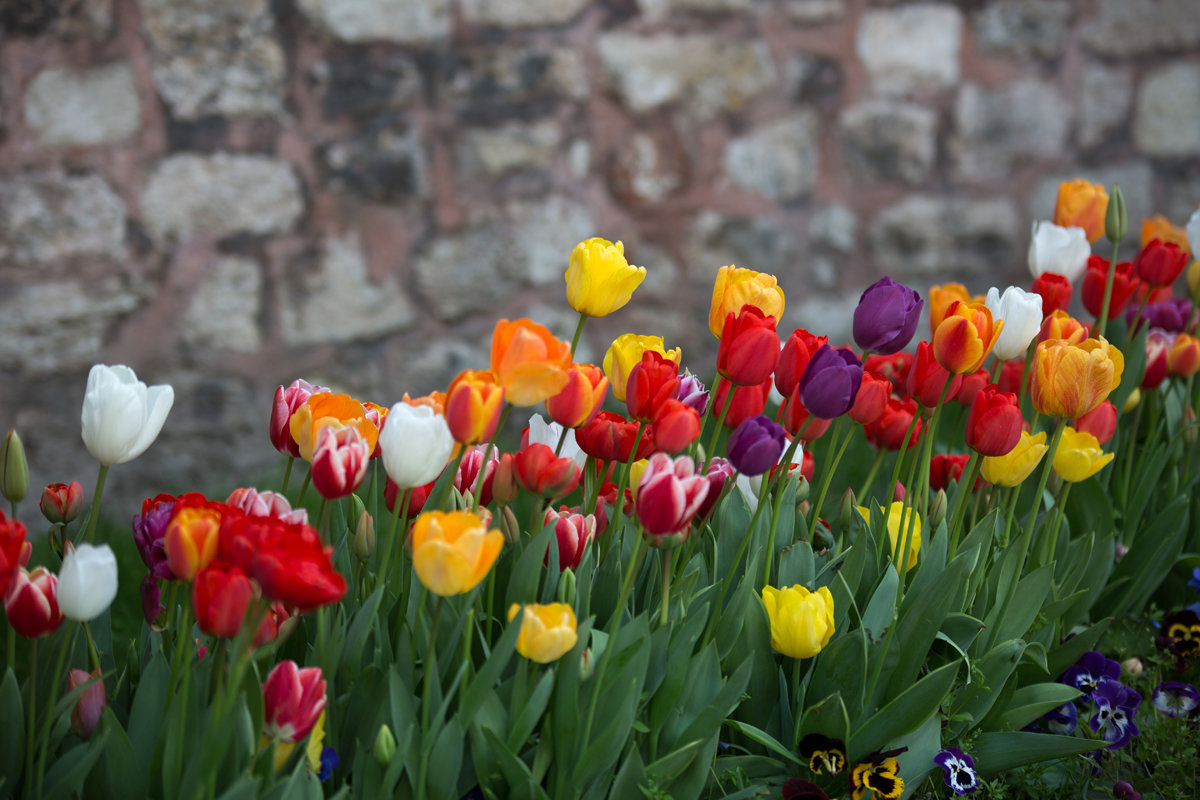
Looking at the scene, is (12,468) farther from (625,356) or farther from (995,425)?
(995,425)

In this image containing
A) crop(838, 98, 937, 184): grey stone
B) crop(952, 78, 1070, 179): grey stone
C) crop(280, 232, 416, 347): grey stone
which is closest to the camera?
crop(280, 232, 416, 347): grey stone

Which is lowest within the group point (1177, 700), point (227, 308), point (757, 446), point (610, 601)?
point (1177, 700)

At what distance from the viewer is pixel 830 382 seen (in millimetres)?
933

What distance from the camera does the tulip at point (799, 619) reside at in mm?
959

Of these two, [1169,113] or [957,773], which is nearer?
[957,773]

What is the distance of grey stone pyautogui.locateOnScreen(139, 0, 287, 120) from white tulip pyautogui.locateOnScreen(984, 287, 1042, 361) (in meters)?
1.91

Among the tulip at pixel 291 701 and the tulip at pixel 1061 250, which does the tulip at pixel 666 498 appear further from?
the tulip at pixel 1061 250

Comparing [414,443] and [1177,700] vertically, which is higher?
[414,443]

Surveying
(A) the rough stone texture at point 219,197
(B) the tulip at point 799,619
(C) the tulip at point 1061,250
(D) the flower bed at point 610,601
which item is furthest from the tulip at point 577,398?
(A) the rough stone texture at point 219,197

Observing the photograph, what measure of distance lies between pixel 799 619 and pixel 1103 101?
10.2 feet

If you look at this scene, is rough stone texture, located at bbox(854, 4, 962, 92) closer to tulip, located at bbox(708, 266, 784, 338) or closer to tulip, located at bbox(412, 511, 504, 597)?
tulip, located at bbox(708, 266, 784, 338)

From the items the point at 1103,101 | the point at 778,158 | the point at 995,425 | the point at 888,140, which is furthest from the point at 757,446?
the point at 1103,101

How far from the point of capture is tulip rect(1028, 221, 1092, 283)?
1.47 meters

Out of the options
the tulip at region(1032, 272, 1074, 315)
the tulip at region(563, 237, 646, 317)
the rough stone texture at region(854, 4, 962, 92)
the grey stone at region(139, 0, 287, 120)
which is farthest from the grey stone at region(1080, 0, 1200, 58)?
the tulip at region(563, 237, 646, 317)
